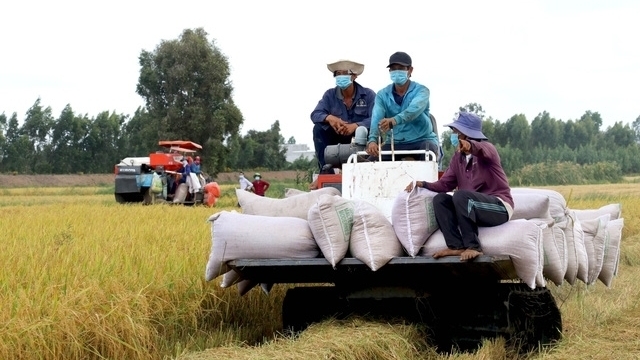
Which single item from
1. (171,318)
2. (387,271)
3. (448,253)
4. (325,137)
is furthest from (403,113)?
(171,318)

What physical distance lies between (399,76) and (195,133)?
44.1 metres

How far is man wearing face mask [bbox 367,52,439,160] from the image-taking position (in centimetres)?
702

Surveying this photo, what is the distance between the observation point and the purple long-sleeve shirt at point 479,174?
575 centimetres

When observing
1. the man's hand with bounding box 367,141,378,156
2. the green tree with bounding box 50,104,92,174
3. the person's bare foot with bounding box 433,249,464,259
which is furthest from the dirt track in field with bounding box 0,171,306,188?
the person's bare foot with bounding box 433,249,464,259

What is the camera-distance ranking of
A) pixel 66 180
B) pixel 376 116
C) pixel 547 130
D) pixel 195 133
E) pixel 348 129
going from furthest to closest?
pixel 547 130 < pixel 66 180 < pixel 195 133 < pixel 348 129 < pixel 376 116

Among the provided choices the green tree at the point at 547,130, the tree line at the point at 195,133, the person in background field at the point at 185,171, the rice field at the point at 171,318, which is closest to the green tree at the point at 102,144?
the tree line at the point at 195,133

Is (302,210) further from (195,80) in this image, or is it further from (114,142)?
(114,142)

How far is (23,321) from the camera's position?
490 cm

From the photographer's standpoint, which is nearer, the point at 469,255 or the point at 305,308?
the point at 469,255

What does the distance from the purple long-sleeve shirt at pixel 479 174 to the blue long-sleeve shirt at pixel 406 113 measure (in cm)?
101

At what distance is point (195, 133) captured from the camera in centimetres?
5059

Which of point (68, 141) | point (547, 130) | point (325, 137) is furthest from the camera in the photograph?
point (547, 130)

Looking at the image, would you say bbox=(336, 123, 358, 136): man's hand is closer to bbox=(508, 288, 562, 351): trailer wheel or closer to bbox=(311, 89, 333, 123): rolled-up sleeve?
bbox=(311, 89, 333, 123): rolled-up sleeve

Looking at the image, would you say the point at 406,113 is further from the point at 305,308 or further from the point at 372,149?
the point at 305,308
